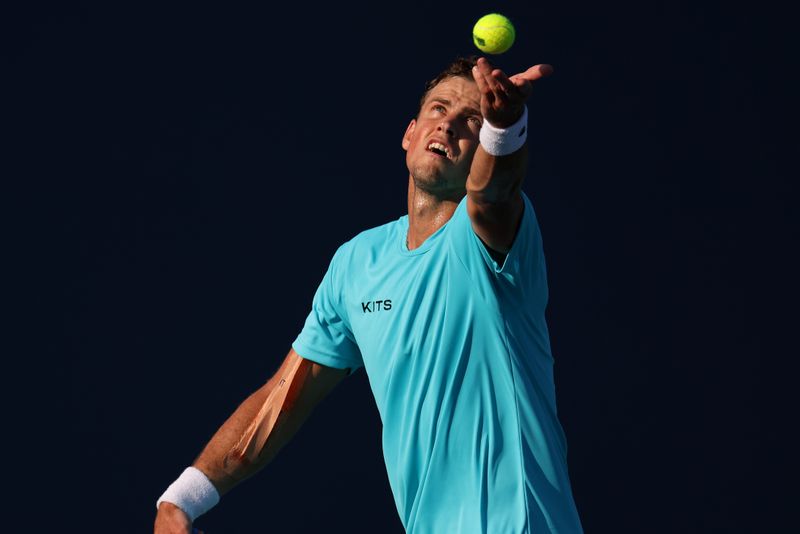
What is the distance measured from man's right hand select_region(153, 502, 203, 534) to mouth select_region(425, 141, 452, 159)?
108 centimetres

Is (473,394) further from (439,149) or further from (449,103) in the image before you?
(449,103)

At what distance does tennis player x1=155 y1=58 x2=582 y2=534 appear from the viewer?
2.87 metres

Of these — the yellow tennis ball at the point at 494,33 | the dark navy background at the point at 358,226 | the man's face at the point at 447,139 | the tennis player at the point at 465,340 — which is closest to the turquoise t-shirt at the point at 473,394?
the tennis player at the point at 465,340

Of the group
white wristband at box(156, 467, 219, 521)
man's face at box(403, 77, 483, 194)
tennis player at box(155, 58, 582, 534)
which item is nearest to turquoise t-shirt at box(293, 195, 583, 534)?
tennis player at box(155, 58, 582, 534)

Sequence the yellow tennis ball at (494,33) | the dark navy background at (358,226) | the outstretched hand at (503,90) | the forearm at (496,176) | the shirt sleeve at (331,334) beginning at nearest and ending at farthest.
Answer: the outstretched hand at (503,90), the forearm at (496,176), the yellow tennis ball at (494,33), the shirt sleeve at (331,334), the dark navy background at (358,226)

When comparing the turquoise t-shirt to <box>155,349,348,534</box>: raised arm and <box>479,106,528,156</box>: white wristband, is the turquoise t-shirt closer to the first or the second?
<box>479,106,528,156</box>: white wristband

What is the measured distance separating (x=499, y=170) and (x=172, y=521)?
4.25 ft

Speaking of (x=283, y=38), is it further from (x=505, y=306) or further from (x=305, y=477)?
(x=505, y=306)

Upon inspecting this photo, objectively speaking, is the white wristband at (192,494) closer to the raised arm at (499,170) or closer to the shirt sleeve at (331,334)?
the shirt sleeve at (331,334)

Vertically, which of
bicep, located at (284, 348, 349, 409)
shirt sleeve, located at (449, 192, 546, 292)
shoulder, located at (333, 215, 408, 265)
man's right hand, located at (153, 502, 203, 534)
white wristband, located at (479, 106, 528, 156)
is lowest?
man's right hand, located at (153, 502, 203, 534)

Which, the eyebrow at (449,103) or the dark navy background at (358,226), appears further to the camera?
the dark navy background at (358,226)

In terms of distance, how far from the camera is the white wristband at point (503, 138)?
2619mm

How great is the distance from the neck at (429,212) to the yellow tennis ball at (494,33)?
36 cm

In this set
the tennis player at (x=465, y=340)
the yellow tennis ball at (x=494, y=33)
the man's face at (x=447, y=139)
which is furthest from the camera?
the man's face at (x=447, y=139)
